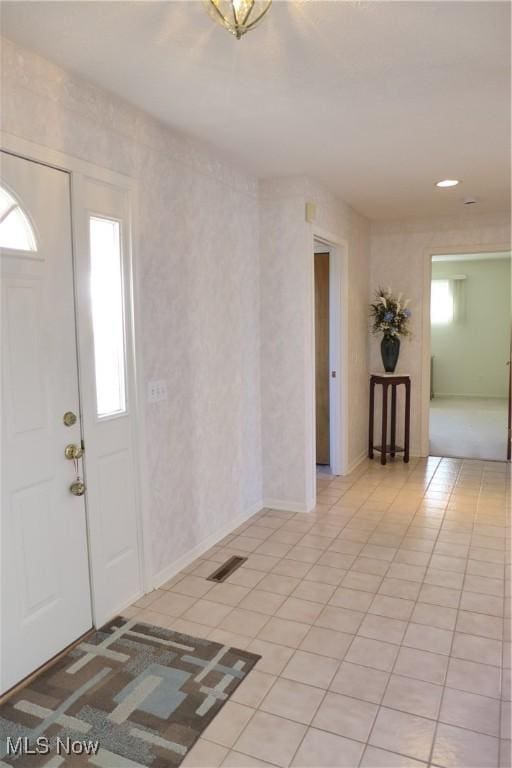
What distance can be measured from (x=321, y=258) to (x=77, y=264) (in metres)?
3.14

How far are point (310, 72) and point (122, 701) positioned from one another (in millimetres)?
2670

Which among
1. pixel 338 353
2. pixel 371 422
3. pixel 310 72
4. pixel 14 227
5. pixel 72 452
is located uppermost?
pixel 310 72

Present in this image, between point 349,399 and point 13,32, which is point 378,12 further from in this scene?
point 349,399

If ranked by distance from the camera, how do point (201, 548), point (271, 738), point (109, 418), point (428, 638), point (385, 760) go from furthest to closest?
1. point (201, 548)
2. point (109, 418)
3. point (428, 638)
4. point (271, 738)
5. point (385, 760)

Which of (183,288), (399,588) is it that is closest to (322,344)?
(183,288)

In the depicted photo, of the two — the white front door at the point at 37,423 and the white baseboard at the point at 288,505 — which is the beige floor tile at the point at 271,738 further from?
the white baseboard at the point at 288,505

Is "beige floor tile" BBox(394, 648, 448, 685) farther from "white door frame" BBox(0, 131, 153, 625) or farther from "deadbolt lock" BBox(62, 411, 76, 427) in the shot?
"deadbolt lock" BBox(62, 411, 76, 427)

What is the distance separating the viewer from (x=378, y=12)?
185cm

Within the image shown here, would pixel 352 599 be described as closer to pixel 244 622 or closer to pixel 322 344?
pixel 244 622

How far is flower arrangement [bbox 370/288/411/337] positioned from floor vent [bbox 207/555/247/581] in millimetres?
3090

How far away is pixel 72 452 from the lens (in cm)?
239

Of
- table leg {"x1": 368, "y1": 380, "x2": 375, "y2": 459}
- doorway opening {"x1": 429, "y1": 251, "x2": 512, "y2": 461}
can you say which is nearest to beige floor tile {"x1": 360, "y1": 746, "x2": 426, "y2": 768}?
table leg {"x1": 368, "y1": 380, "x2": 375, "y2": 459}

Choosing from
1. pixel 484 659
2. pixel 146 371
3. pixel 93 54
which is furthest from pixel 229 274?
pixel 484 659

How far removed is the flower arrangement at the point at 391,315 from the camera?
5.52 meters
